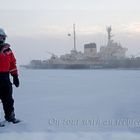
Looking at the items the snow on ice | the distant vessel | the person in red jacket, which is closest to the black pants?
the person in red jacket

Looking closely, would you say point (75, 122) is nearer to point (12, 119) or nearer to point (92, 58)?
point (12, 119)

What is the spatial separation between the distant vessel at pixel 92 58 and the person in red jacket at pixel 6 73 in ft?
125

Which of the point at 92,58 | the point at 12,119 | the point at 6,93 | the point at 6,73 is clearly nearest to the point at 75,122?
the point at 12,119

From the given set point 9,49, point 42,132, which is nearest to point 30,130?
point 42,132

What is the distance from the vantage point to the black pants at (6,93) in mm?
4215

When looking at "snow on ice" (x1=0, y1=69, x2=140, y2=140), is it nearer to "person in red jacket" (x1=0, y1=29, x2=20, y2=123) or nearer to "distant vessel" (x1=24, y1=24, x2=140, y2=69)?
"person in red jacket" (x1=0, y1=29, x2=20, y2=123)

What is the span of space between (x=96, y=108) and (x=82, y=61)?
42.2 meters

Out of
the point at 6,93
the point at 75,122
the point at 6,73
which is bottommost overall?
the point at 75,122

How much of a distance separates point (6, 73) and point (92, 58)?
146 ft

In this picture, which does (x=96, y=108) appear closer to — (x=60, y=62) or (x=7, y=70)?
(x=7, y=70)

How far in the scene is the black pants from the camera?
13.8 ft

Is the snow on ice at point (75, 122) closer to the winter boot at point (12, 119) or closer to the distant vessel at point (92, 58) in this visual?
the winter boot at point (12, 119)

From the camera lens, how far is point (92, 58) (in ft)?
159

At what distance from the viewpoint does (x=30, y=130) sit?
386 centimetres
